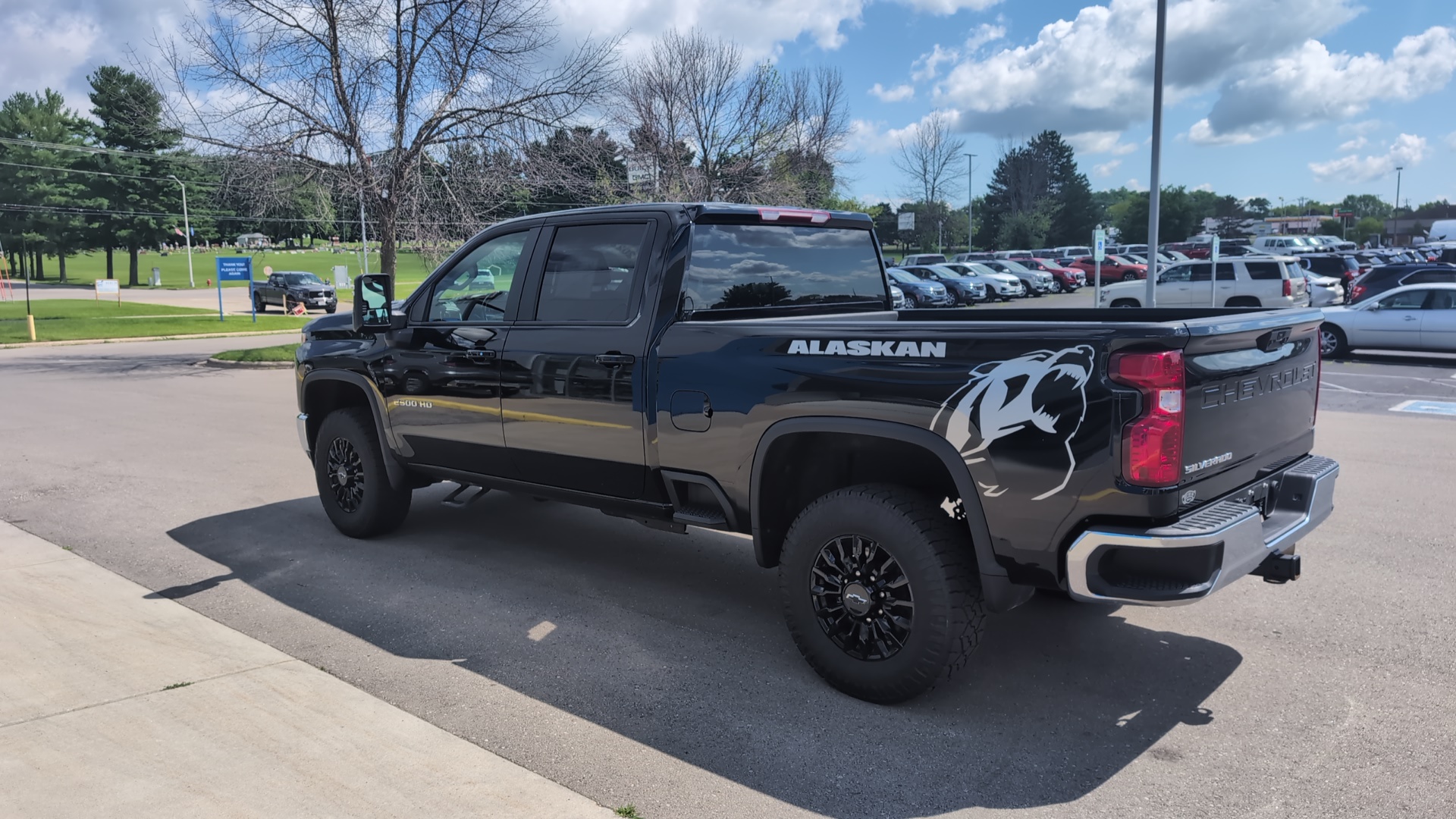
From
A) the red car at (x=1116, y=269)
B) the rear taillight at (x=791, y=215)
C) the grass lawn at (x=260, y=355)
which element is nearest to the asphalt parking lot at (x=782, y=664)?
the rear taillight at (x=791, y=215)

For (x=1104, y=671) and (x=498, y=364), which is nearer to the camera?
(x=1104, y=671)

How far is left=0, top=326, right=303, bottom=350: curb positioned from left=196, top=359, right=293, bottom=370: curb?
18.5 feet

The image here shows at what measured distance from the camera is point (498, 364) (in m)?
5.22

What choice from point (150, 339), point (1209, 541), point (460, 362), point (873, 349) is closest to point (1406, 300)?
point (1209, 541)

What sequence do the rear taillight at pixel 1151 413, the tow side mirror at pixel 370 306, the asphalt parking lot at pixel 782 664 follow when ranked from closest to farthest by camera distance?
the rear taillight at pixel 1151 413 < the asphalt parking lot at pixel 782 664 < the tow side mirror at pixel 370 306

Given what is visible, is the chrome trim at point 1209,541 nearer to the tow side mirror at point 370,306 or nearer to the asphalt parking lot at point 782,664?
the asphalt parking lot at point 782,664

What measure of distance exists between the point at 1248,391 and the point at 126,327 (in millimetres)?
34305

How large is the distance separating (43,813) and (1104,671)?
3913 mm

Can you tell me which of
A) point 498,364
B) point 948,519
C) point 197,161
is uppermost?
point 197,161

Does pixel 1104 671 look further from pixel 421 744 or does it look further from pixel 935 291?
pixel 935 291

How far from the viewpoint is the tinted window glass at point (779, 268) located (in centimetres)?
470

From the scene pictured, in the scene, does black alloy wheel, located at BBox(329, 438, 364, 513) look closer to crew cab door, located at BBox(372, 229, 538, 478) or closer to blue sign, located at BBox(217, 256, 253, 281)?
crew cab door, located at BBox(372, 229, 538, 478)

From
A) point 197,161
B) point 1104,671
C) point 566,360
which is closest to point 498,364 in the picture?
point 566,360

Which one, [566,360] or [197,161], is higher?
[197,161]
